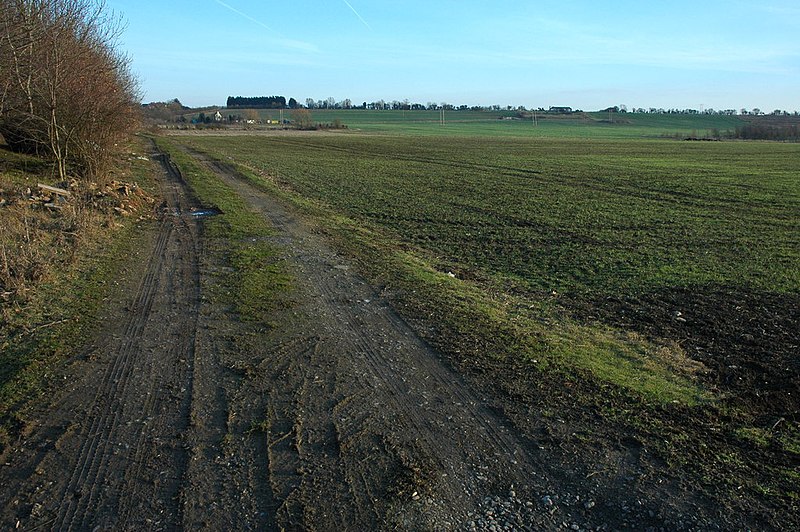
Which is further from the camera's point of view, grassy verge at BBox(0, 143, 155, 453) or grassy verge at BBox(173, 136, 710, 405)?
grassy verge at BBox(173, 136, 710, 405)

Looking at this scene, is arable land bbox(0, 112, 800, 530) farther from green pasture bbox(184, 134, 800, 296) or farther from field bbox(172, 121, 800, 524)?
green pasture bbox(184, 134, 800, 296)

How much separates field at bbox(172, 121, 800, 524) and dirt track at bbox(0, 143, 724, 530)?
3.43ft

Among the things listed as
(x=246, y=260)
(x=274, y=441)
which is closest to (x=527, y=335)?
(x=274, y=441)

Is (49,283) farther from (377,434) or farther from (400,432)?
(400,432)

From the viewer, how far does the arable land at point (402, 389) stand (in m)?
4.68

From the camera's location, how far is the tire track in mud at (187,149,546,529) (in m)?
4.69

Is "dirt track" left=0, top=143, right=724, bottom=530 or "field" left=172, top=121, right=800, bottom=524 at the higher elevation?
"dirt track" left=0, top=143, right=724, bottom=530

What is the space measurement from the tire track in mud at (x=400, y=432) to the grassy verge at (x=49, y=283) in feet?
8.98

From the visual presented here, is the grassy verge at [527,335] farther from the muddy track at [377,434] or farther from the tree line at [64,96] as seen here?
the tree line at [64,96]

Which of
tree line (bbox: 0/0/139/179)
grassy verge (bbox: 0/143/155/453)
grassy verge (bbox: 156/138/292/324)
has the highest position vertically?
tree line (bbox: 0/0/139/179)

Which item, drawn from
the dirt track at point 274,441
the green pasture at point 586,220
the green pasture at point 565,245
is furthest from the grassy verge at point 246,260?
the green pasture at point 586,220

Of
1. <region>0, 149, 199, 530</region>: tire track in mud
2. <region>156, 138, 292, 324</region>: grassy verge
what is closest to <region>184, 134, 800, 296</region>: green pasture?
<region>156, 138, 292, 324</region>: grassy verge

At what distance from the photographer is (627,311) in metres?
10.3

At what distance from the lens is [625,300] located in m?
10.9
